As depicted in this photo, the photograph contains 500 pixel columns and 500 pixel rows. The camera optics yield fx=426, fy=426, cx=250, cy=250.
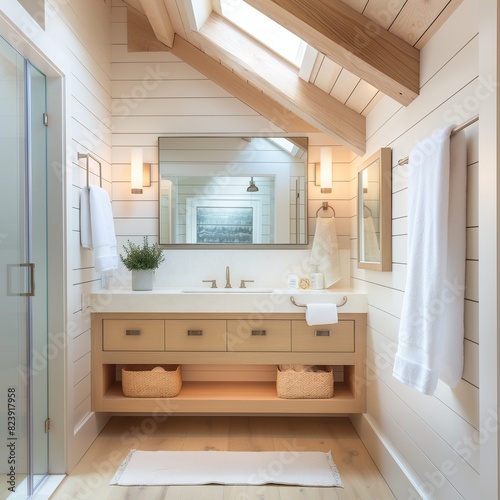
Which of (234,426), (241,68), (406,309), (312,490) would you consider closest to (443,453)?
(406,309)

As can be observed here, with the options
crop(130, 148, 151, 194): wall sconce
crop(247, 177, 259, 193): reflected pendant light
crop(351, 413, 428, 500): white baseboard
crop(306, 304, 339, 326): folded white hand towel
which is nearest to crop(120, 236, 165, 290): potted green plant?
crop(130, 148, 151, 194): wall sconce

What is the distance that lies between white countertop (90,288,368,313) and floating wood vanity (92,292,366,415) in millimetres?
46

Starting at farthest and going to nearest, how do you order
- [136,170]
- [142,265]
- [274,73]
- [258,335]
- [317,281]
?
1. [136,170]
2. [317,281]
3. [142,265]
4. [258,335]
5. [274,73]

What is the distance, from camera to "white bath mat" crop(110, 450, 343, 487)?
84.8 inches

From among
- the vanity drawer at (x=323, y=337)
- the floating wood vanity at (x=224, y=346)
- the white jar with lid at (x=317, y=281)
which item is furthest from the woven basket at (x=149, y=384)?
the white jar with lid at (x=317, y=281)

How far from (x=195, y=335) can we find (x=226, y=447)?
68 centimetres

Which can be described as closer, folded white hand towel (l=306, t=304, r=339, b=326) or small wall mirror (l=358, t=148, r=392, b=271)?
small wall mirror (l=358, t=148, r=392, b=271)

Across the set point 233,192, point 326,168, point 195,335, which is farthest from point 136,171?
point 326,168

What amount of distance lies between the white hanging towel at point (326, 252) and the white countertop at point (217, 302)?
0.33 metres

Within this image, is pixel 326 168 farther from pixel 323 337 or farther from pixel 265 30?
pixel 323 337

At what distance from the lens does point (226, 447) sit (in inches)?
99.7

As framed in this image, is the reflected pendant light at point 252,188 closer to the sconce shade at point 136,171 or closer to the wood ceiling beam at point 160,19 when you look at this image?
the sconce shade at point 136,171

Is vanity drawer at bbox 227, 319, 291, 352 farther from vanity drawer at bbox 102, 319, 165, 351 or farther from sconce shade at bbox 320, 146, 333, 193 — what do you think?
sconce shade at bbox 320, 146, 333, 193

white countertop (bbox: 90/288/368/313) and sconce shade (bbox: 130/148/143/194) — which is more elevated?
sconce shade (bbox: 130/148/143/194)
